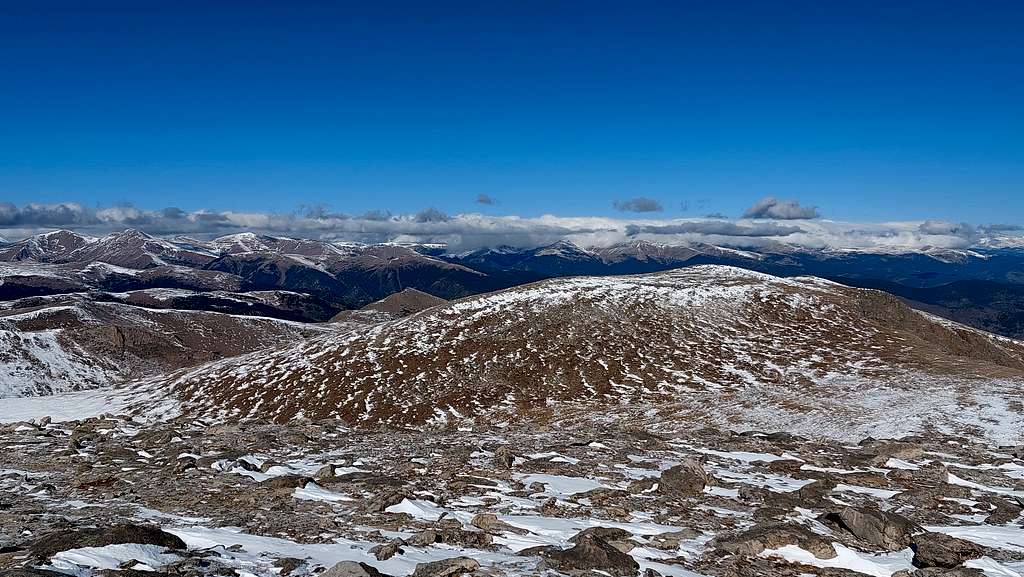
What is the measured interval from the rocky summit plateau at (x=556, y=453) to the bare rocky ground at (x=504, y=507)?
0.09 meters

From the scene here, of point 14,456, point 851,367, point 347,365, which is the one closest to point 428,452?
point 14,456

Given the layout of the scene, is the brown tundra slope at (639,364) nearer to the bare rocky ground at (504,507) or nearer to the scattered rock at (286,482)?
the bare rocky ground at (504,507)

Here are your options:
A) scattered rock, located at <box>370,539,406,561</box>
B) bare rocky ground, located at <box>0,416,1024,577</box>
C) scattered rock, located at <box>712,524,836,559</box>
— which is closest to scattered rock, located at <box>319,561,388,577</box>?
bare rocky ground, located at <box>0,416,1024,577</box>

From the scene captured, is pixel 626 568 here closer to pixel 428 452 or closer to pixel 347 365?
pixel 428 452

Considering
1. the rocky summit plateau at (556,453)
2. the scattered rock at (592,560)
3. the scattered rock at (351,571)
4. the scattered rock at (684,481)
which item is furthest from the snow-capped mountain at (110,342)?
the scattered rock at (592,560)

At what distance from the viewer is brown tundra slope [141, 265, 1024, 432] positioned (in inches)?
1489

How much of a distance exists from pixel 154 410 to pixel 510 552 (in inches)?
1800

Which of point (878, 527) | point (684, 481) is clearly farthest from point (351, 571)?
point (878, 527)

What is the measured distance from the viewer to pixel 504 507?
15008mm

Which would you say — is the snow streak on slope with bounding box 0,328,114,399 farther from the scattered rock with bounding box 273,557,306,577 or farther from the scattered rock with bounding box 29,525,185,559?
the scattered rock with bounding box 273,557,306,577

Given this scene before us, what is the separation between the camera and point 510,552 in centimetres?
1151

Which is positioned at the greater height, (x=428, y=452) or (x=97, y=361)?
(x=428, y=452)

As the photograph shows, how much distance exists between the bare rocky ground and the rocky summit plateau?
9cm

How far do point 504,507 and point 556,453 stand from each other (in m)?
7.43
